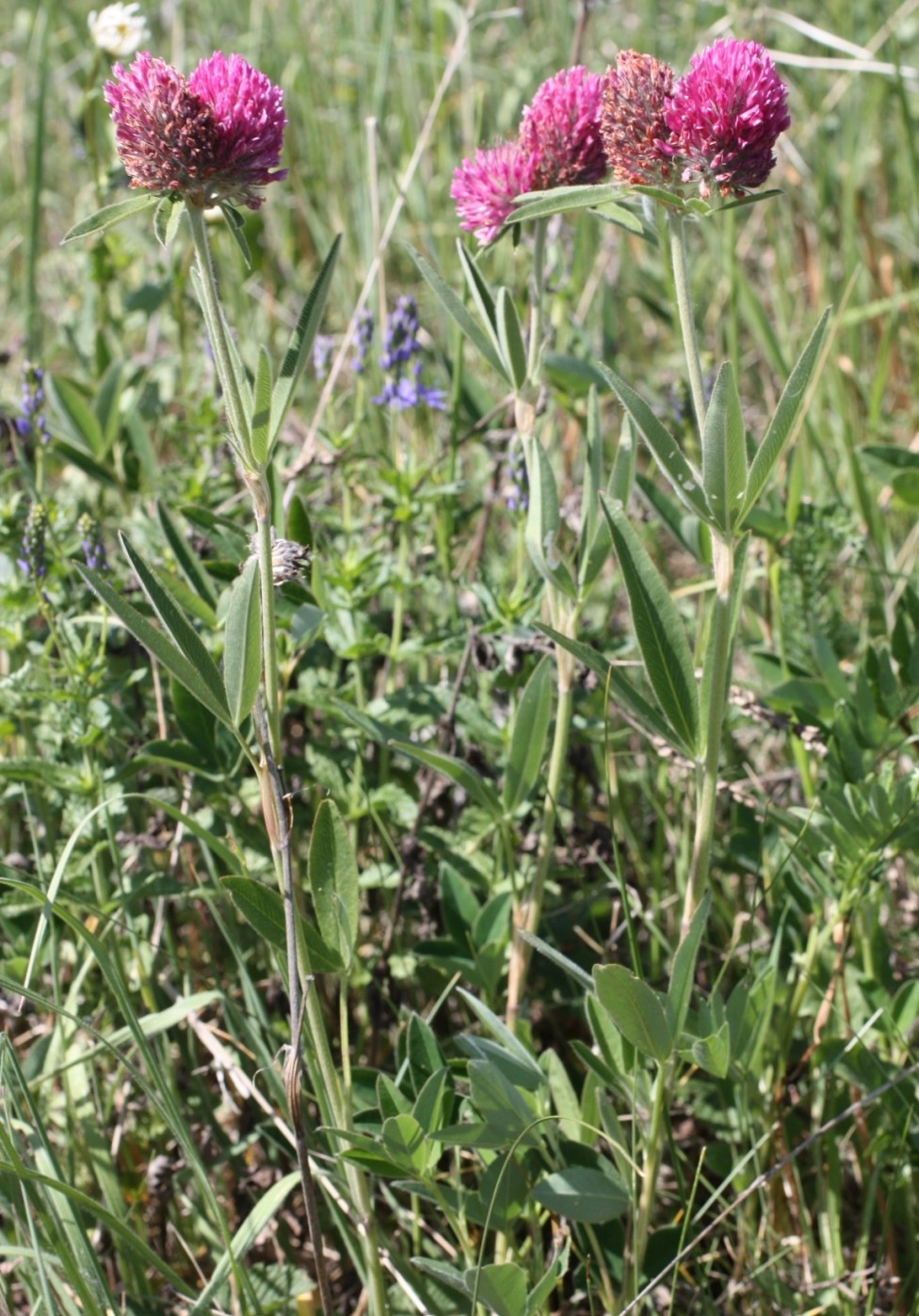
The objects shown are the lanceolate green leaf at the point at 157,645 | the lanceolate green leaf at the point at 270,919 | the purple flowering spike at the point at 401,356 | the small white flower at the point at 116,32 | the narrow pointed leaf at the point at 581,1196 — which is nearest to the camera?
the lanceolate green leaf at the point at 157,645

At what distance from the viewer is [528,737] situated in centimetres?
147

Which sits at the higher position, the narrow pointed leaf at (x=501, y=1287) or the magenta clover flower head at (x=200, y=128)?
the magenta clover flower head at (x=200, y=128)

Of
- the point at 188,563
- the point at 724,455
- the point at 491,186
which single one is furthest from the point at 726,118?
the point at 188,563

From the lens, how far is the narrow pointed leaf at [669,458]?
1095 millimetres

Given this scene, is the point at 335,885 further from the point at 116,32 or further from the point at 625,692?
the point at 116,32

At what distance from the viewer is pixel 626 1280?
1.35 metres

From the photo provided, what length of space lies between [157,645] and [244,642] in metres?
0.07

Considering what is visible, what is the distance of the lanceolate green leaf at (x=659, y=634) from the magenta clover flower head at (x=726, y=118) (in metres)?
0.30

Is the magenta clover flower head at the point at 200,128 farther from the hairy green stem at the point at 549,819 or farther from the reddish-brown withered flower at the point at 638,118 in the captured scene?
the hairy green stem at the point at 549,819

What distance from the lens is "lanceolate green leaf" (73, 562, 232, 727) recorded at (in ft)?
3.41

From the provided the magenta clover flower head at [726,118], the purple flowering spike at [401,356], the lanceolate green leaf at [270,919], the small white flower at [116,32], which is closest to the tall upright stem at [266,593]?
the lanceolate green leaf at [270,919]

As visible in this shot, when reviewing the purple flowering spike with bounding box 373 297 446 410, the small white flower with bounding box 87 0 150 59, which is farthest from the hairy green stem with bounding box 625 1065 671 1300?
the small white flower with bounding box 87 0 150 59

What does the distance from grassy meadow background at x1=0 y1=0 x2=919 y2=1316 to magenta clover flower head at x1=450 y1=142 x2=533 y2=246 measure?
0.44ft

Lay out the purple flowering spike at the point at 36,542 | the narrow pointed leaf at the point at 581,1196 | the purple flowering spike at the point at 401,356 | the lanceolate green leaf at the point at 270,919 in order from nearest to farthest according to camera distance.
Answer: the lanceolate green leaf at the point at 270,919
the narrow pointed leaf at the point at 581,1196
the purple flowering spike at the point at 36,542
the purple flowering spike at the point at 401,356
